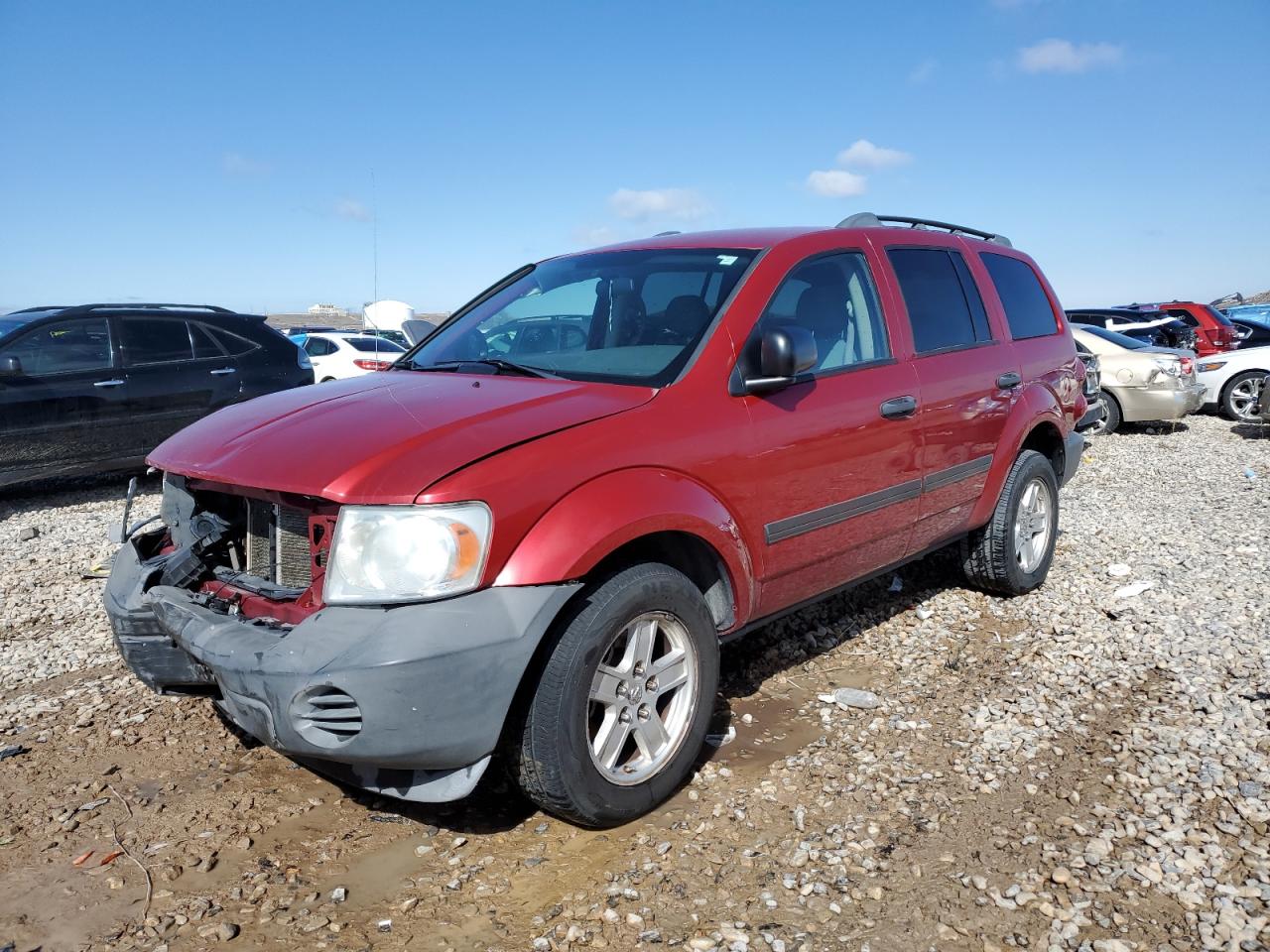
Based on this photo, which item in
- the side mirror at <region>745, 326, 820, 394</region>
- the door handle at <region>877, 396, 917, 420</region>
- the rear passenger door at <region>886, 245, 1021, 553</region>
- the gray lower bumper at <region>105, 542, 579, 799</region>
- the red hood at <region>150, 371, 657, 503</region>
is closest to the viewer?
the gray lower bumper at <region>105, 542, 579, 799</region>

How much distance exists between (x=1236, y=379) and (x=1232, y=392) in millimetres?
196

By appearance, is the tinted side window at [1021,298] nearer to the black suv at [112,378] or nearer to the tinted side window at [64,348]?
the black suv at [112,378]

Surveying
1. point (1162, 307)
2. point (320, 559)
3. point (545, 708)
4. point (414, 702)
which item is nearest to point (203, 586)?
point (320, 559)

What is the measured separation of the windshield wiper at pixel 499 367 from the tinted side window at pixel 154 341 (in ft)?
18.3

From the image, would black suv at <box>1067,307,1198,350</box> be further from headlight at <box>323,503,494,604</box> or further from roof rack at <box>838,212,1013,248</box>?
headlight at <box>323,503,494,604</box>

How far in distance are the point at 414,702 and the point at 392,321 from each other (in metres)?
3.57

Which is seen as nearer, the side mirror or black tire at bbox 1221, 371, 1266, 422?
the side mirror

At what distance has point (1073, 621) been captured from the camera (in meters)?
4.80

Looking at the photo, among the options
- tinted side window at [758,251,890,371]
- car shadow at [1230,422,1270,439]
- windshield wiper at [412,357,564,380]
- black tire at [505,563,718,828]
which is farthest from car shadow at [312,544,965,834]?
car shadow at [1230,422,1270,439]

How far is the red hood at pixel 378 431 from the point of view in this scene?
2.58 m

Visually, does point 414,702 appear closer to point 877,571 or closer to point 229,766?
point 229,766

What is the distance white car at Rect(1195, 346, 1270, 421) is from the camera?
1359cm

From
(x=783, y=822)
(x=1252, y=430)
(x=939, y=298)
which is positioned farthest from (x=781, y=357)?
(x=1252, y=430)

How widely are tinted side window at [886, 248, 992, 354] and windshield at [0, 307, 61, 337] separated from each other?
733cm
